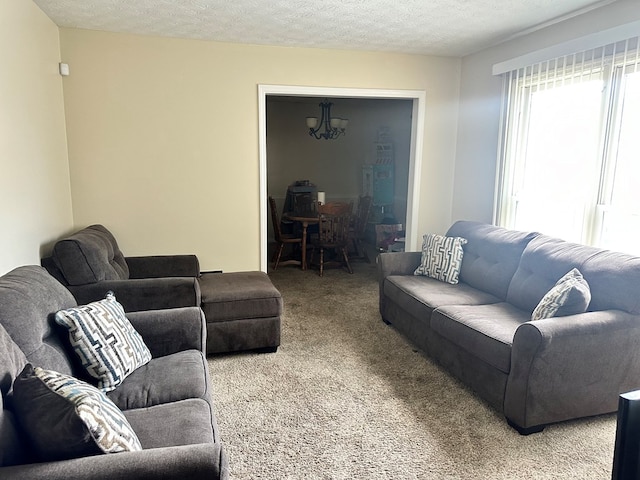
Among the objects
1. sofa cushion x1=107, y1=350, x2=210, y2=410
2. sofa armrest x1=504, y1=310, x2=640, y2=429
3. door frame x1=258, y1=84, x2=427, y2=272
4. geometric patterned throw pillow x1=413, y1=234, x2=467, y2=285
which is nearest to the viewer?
sofa cushion x1=107, y1=350, x2=210, y2=410

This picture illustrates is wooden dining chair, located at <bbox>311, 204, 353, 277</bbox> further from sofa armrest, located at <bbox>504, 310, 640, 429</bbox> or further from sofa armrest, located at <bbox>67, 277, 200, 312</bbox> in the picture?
sofa armrest, located at <bbox>504, 310, 640, 429</bbox>

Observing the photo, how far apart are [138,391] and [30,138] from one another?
1997mm

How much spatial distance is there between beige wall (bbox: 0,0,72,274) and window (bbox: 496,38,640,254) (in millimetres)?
3629

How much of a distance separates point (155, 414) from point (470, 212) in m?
3.71

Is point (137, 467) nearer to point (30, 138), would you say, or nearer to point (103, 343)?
point (103, 343)

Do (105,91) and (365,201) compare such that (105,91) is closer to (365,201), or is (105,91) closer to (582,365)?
(365,201)

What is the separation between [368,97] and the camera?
14.8 ft

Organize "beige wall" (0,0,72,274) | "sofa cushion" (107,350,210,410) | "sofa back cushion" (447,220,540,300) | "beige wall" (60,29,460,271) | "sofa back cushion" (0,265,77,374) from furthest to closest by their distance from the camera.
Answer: "beige wall" (60,29,460,271) < "sofa back cushion" (447,220,540,300) < "beige wall" (0,0,72,274) < "sofa cushion" (107,350,210,410) < "sofa back cushion" (0,265,77,374)

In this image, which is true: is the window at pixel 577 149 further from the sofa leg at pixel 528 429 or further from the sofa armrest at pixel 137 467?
the sofa armrest at pixel 137 467

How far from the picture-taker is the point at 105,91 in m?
3.83

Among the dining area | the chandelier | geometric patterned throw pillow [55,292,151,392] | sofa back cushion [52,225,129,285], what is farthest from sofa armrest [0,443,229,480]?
the chandelier

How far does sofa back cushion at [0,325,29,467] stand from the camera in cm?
126

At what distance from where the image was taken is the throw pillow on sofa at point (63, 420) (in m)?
1.28

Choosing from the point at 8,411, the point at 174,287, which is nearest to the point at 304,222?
the point at 174,287
